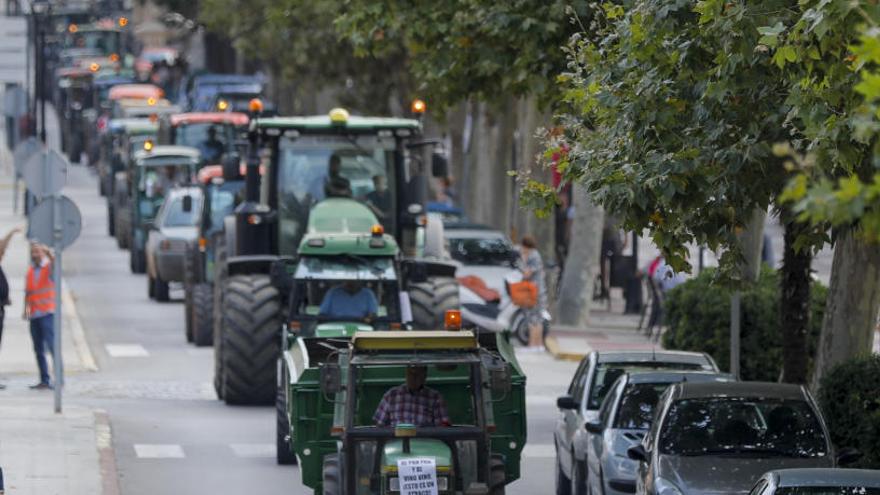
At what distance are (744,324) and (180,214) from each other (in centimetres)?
1764

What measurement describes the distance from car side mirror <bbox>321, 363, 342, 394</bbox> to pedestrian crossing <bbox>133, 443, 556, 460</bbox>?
247 inches

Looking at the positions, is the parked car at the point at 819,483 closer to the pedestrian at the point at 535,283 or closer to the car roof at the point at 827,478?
the car roof at the point at 827,478

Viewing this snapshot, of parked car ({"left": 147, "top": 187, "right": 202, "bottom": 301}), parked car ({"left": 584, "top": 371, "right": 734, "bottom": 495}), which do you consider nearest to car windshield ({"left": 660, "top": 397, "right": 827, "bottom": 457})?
parked car ({"left": 584, "top": 371, "right": 734, "bottom": 495})

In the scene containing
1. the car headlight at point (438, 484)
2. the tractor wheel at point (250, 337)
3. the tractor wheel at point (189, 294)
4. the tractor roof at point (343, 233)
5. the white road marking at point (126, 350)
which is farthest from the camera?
the tractor wheel at point (189, 294)

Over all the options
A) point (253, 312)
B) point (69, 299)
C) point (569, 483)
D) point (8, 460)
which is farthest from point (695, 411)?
point (69, 299)

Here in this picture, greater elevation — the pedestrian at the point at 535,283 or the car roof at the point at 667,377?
the car roof at the point at 667,377

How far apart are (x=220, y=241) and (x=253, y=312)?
4856mm

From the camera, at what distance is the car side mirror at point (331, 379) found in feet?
49.9

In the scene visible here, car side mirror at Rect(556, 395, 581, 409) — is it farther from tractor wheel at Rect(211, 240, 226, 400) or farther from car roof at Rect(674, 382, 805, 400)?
tractor wheel at Rect(211, 240, 226, 400)

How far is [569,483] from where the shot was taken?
62.6 ft

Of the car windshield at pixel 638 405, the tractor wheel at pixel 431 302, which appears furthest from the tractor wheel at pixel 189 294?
the car windshield at pixel 638 405

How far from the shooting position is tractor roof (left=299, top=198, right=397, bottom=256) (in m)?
22.6

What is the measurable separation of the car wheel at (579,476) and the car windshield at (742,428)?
2494 millimetres

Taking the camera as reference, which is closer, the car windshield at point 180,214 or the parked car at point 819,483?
the parked car at point 819,483
